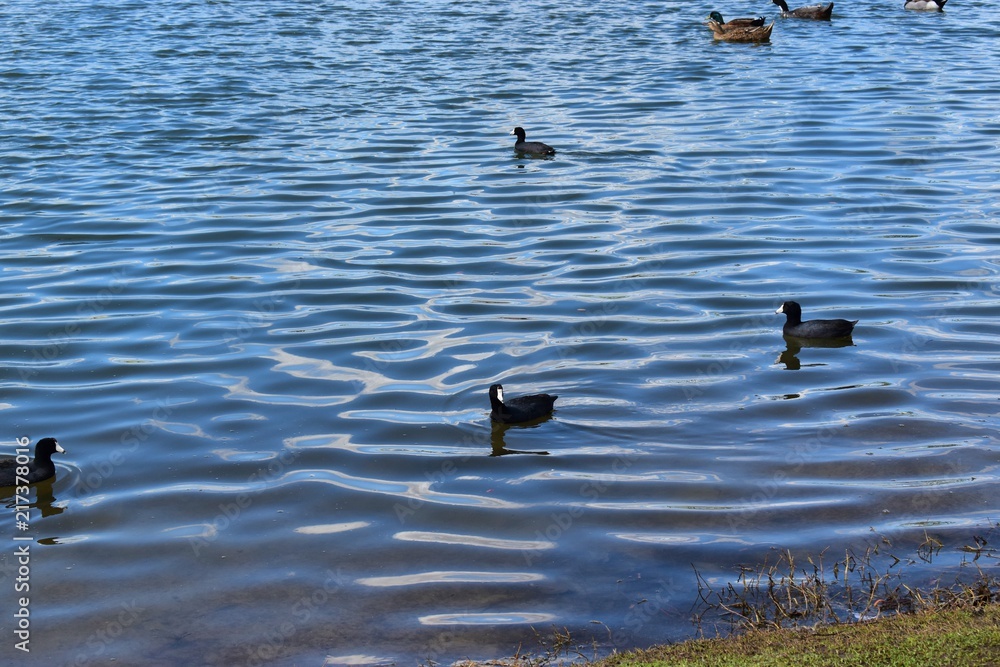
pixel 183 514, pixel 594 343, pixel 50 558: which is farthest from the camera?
pixel 594 343

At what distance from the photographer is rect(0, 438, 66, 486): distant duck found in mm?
10281

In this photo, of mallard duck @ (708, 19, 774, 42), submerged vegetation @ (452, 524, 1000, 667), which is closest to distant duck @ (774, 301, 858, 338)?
submerged vegetation @ (452, 524, 1000, 667)

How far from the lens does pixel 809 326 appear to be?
12.9 m

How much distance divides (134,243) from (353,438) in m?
7.62

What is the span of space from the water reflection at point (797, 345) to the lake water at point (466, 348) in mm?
77

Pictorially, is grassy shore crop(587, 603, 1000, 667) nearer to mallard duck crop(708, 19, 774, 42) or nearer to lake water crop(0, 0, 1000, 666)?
lake water crop(0, 0, 1000, 666)

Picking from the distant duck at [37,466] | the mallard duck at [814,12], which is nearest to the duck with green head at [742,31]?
the mallard duck at [814,12]

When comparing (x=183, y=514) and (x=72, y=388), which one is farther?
(x=72, y=388)

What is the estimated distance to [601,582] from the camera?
28.4ft

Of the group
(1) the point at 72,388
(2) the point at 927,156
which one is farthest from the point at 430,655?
(2) the point at 927,156

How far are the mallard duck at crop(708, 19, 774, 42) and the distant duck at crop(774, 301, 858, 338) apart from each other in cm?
2090

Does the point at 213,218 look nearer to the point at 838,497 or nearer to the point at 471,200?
the point at 471,200

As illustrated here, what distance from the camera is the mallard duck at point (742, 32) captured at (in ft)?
107

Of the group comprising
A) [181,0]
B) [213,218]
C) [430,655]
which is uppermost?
[181,0]
